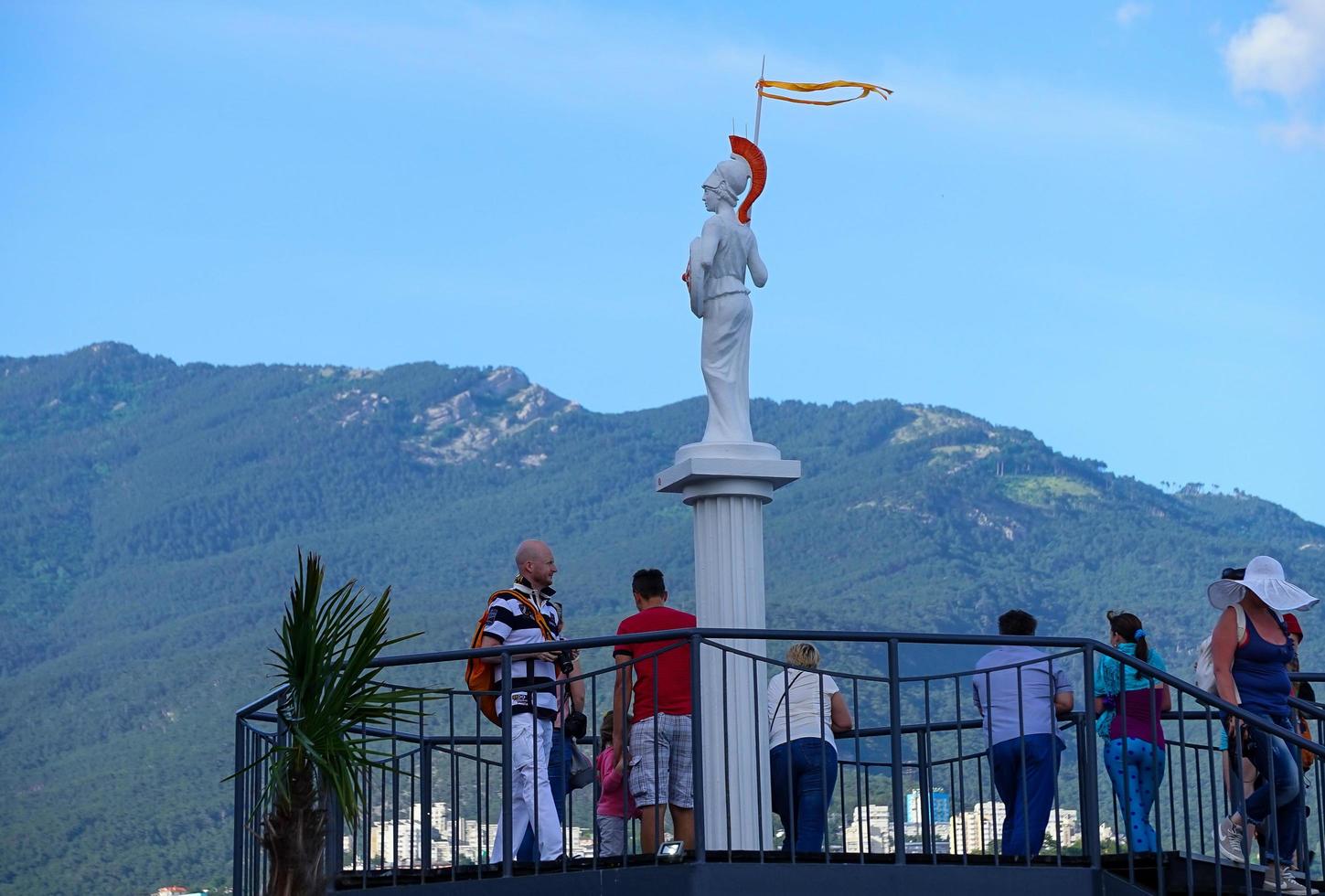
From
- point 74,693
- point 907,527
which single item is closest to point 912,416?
point 907,527

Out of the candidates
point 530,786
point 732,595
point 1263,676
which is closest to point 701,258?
point 732,595

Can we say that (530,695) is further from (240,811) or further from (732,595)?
(240,811)

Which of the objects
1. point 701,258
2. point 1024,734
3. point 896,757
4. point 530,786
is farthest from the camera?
point 701,258

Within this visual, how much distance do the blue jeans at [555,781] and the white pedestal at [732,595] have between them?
2.55ft

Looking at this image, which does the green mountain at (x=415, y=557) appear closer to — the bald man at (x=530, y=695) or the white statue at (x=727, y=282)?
the white statue at (x=727, y=282)

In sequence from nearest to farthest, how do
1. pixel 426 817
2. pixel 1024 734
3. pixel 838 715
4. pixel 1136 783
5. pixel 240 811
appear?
pixel 426 817 → pixel 1024 734 → pixel 1136 783 → pixel 838 715 → pixel 240 811

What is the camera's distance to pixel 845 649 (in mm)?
88750

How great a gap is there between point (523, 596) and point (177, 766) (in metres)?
109

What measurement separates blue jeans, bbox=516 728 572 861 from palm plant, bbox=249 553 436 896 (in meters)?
0.77

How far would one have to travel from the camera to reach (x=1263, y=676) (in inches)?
410

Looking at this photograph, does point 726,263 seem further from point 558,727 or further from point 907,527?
point 907,527

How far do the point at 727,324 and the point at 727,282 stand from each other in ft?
0.82

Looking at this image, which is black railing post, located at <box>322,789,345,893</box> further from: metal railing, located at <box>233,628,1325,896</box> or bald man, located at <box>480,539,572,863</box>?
bald man, located at <box>480,539,572,863</box>

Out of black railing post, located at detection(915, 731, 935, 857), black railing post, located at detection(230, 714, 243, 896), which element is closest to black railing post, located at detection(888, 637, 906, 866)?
black railing post, located at detection(915, 731, 935, 857)
